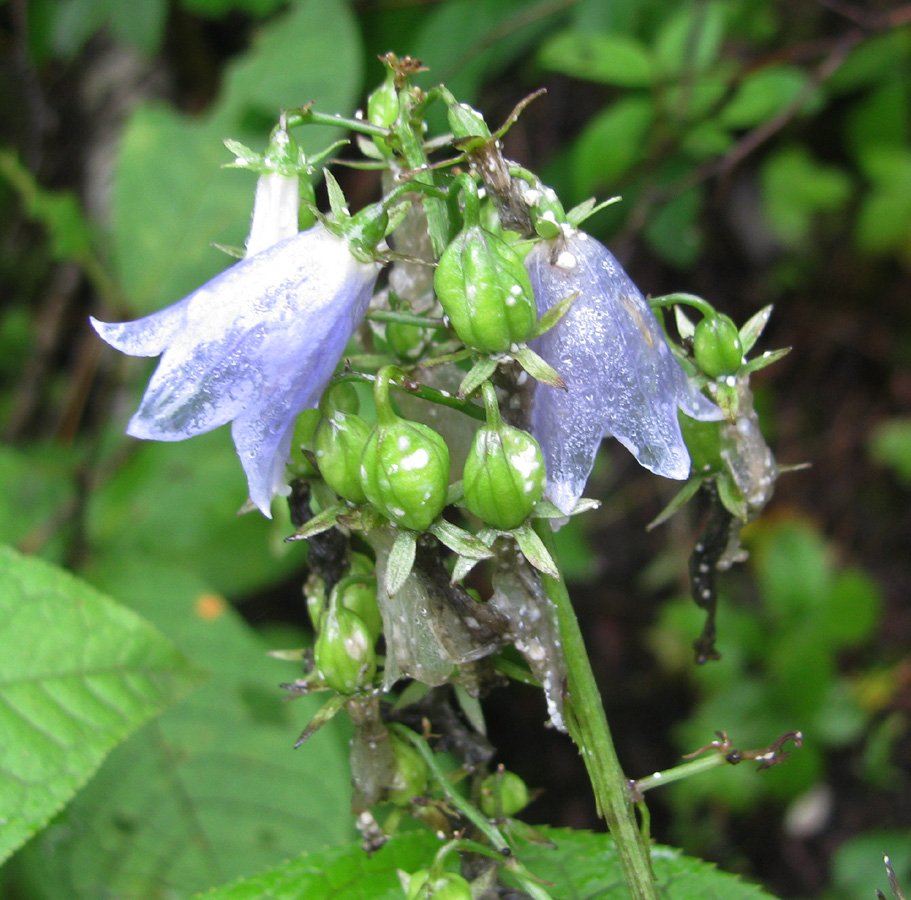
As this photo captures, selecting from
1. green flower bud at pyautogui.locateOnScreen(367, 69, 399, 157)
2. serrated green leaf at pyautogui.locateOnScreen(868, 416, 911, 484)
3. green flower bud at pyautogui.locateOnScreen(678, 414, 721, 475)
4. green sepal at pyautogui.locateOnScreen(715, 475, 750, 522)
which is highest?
green flower bud at pyautogui.locateOnScreen(367, 69, 399, 157)

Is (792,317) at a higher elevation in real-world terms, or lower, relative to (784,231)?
lower

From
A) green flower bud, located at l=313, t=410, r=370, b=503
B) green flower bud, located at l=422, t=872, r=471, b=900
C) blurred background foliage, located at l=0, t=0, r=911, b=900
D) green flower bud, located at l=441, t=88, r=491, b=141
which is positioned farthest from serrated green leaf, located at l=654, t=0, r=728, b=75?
green flower bud, located at l=422, t=872, r=471, b=900

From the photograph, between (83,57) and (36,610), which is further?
(83,57)

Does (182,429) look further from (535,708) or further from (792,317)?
(792,317)

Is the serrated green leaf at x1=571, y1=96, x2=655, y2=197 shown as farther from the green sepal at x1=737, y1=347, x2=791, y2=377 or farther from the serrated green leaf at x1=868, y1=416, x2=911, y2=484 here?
the serrated green leaf at x1=868, y1=416, x2=911, y2=484

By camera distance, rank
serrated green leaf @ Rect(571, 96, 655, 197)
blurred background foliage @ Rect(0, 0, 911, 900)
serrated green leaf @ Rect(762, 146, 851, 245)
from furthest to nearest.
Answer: serrated green leaf @ Rect(762, 146, 851, 245) < serrated green leaf @ Rect(571, 96, 655, 197) < blurred background foliage @ Rect(0, 0, 911, 900)

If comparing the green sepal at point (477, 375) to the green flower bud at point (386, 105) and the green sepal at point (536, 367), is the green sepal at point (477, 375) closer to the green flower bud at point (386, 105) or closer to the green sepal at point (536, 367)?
the green sepal at point (536, 367)

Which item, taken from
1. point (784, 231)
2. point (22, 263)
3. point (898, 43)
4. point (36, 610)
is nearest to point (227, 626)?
point (36, 610)
